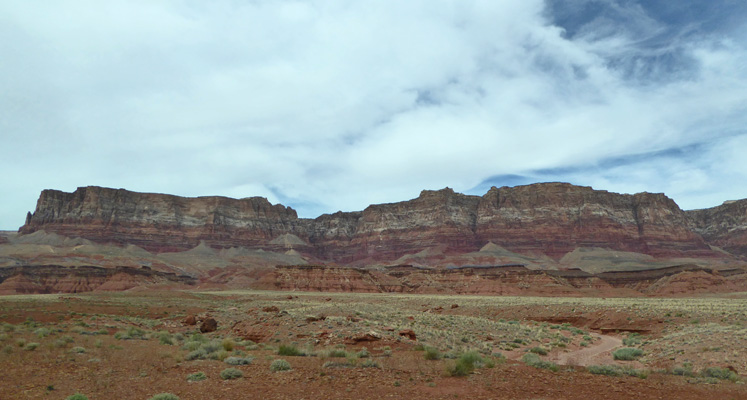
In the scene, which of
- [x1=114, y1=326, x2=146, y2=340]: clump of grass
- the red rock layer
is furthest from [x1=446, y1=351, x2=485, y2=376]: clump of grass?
the red rock layer

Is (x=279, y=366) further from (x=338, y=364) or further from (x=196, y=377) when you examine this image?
(x=196, y=377)

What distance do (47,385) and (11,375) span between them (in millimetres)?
1954

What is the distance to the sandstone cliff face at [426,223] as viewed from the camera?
15038 centimetres

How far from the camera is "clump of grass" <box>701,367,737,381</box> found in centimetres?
1324

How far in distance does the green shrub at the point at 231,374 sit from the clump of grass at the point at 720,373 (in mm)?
13422

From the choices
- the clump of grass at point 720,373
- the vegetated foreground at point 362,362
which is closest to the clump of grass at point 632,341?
the vegetated foreground at point 362,362

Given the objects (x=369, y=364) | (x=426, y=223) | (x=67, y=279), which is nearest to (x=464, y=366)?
(x=369, y=364)

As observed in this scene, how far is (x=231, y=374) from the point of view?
39.8 ft

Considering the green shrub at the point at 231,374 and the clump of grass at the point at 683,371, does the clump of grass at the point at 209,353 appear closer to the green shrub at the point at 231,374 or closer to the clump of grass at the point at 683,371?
the green shrub at the point at 231,374

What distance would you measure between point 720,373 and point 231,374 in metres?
14.0

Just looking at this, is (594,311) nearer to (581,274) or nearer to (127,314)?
(127,314)

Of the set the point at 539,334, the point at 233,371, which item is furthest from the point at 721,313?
the point at 233,371

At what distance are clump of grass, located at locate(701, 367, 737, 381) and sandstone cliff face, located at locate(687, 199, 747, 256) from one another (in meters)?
170

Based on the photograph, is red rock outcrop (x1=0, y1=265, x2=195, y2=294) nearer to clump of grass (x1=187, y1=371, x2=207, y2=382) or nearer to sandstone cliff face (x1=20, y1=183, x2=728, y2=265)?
sandstone cliff face (x1=20, y1=183, x2=728, y2=265)
